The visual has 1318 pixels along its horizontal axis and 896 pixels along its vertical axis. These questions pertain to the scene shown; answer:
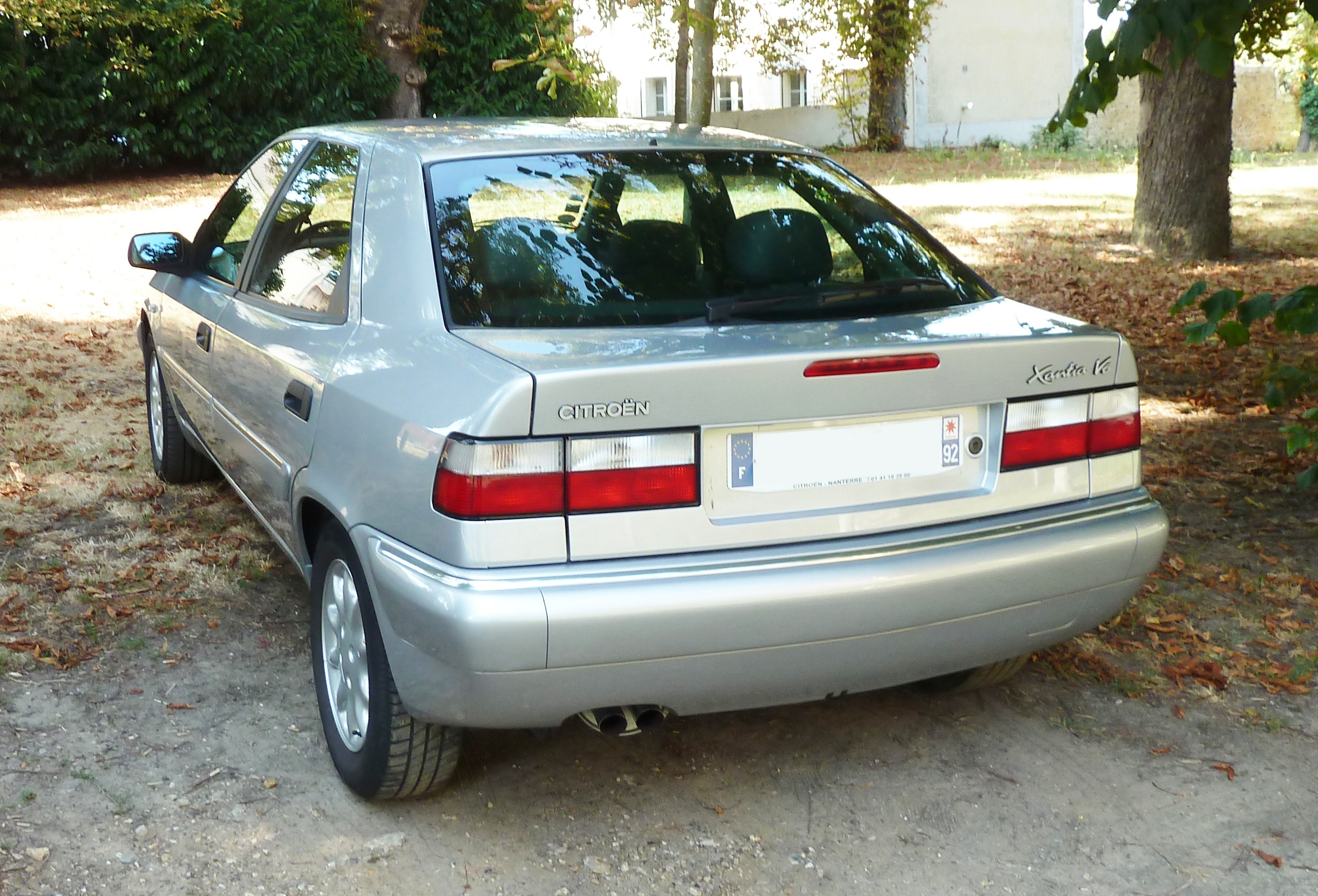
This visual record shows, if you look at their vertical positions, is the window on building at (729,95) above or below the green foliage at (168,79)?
above

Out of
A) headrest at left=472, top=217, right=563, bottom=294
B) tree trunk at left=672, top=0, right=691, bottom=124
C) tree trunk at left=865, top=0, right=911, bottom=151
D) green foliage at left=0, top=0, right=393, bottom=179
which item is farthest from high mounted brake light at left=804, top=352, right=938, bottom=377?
tree trunk at left=865, top=0, right=911, bottom=151

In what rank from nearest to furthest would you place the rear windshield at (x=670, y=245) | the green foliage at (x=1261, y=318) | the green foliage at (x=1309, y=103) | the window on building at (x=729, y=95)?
the rear windshield at (x=670, y=245) → the green foliage at (x=1261, y=318) → the green foliage at (x=1309, y=103) → the window on building at (x=729, y=95)

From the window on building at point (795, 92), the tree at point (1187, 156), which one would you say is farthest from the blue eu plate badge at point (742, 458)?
the window on building at point (795, 92)

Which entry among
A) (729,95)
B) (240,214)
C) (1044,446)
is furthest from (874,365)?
(729,95)

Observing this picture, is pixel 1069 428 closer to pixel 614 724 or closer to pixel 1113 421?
pixel 1113 421

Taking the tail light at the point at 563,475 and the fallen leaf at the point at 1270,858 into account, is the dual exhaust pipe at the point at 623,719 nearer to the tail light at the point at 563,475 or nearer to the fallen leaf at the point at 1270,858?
the tail light at the point at 563,475

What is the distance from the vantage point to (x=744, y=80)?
3738 cm

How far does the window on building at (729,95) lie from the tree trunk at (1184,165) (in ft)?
89.7

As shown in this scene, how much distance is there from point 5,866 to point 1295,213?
15737 millimetres

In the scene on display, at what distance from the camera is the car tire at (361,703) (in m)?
2.83

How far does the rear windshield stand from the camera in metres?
2.89

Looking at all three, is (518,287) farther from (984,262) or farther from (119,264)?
(119,264)

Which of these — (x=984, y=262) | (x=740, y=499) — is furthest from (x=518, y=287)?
(x=984, y=262)

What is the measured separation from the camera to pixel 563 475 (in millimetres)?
2463
